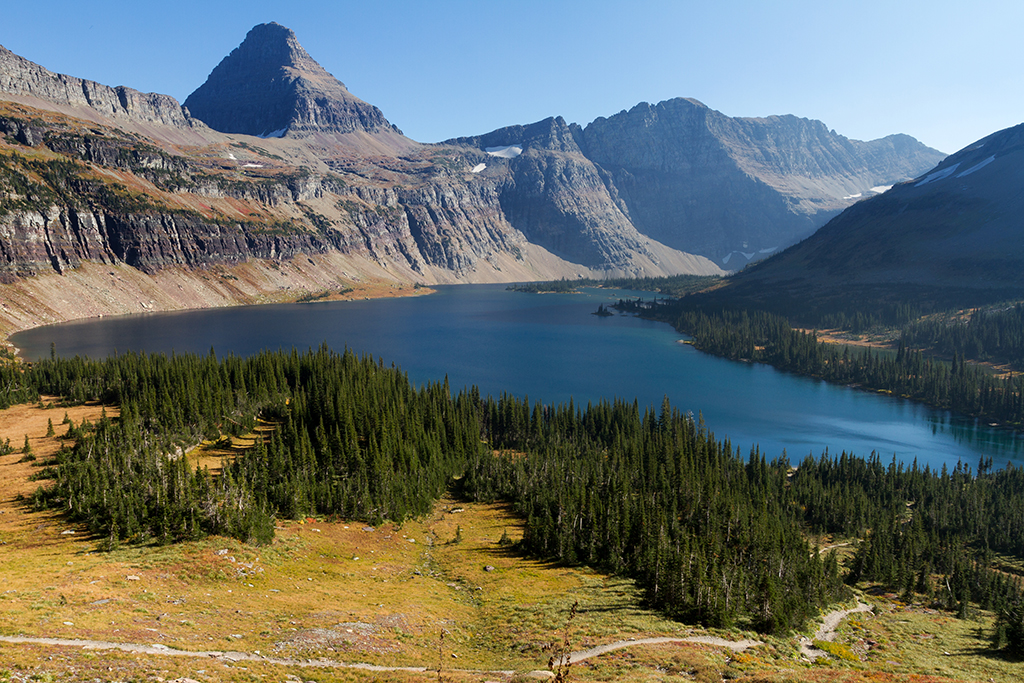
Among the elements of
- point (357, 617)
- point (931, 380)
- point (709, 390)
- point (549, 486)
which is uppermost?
point (931, 380)

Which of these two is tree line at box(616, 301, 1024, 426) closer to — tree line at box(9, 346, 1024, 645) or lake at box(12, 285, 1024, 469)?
lake at box(12, 285, 1024, 469)

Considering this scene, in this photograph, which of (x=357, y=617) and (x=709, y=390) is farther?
(x=709, y=390)

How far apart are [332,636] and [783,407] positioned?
139 m

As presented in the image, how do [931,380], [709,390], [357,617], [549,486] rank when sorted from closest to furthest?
[357,617] < [549,486] < [709,390] < [931,380]

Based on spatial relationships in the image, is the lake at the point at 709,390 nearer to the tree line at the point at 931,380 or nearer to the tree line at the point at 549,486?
the tree line at the point at 931,380

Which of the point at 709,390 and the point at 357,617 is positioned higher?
the point at 709,390

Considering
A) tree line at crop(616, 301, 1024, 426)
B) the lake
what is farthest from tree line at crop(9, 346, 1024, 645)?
tree line at crop(616, 301, 1024, 426)

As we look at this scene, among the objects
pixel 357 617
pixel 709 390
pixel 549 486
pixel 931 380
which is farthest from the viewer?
pixel 931 380

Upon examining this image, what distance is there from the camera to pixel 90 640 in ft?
84.3

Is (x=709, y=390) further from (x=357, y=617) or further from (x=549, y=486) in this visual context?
(x=357, y=617)

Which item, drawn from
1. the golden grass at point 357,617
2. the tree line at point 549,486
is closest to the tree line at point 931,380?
the tree line at point 549,486

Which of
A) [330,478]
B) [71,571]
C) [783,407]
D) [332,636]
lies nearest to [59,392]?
[330,478]

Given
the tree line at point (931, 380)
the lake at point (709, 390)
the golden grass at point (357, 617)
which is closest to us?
the golden grass at point (357, 617)

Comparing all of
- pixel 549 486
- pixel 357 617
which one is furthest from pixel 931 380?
pixel 357 617
